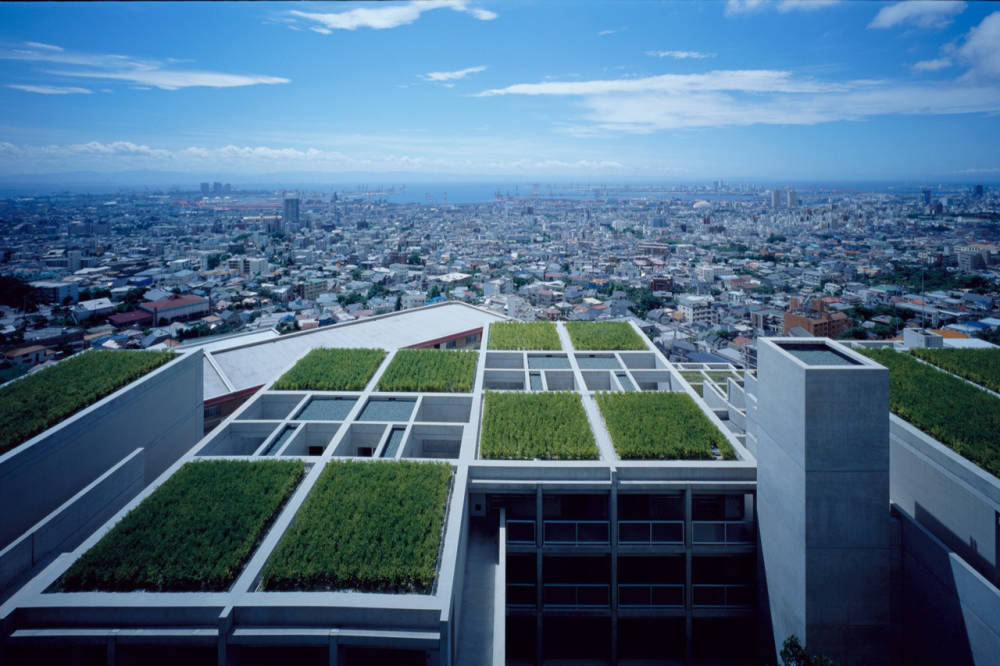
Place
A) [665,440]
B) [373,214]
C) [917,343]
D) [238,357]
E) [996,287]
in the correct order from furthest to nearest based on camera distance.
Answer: [373,214], [996,287], [238,357], [917,343], [665,440]

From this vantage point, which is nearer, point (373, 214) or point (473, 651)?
point (473, 651)

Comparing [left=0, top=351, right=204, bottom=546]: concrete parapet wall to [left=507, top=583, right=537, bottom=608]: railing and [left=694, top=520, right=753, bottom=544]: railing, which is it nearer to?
[left=507, top=583, right=537, bottom=608]: railing

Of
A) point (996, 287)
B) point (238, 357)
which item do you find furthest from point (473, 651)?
point (996, 287)

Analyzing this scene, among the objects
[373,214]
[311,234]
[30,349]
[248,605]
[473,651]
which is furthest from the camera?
[373,214]

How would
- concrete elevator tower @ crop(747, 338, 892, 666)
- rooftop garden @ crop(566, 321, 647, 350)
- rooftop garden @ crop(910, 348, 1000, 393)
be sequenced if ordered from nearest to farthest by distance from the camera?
concrete elevator tower @ crop(747, 338, 892, 666), rooftop garden @ crop(910, 348, 1000, 393), rooftop garden @ crop(566, 321, 647, 350)

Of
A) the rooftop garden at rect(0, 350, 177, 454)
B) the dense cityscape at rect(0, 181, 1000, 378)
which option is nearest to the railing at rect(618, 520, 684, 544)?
the rooftop garden at rect(0, 350, 177, 454)

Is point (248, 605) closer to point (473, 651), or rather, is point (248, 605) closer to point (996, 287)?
point (473, 651)

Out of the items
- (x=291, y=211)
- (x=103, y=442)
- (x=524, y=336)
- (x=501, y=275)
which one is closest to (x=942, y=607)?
(x=524, y=336)
